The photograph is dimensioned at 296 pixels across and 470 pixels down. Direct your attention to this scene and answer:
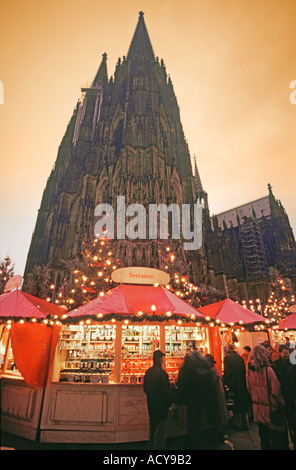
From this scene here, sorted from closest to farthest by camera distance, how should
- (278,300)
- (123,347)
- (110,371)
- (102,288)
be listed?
1. (110,371)
2. (123,347)
3. (102,288)
4. (278,300)

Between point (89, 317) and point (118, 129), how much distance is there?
3220cm

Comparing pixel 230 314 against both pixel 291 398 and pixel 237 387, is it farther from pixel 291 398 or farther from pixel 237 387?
pixel 291 398

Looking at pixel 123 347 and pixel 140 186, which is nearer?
pixel 123 347

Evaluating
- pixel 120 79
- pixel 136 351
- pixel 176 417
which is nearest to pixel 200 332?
pixel 136 351

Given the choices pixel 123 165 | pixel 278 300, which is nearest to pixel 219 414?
pixel 123 165

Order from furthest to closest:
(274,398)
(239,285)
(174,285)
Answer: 1. (239,285)
2. (174,285)
3. (274,398)

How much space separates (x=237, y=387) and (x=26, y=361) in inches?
199

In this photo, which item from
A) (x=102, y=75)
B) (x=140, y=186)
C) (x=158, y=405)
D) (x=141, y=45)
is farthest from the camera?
(x=102, y=75)

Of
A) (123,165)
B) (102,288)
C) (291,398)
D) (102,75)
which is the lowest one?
(291,398)

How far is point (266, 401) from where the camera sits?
12.2ft

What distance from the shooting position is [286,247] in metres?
37.2
